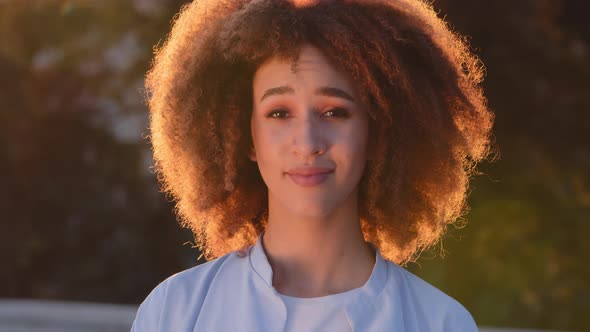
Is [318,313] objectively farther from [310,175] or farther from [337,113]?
[337,113]

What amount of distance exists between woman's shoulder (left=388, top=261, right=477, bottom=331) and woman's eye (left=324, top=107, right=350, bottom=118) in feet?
1.59

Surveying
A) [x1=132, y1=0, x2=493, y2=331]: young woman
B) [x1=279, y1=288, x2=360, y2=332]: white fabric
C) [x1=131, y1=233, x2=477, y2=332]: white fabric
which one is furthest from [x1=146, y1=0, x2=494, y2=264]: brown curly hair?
[x1=279, y1=288, x2=360, y2=332]: white fabric

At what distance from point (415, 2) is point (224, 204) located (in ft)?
2.78

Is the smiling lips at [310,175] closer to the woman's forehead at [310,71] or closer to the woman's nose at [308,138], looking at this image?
the woman's nose at [308,138]

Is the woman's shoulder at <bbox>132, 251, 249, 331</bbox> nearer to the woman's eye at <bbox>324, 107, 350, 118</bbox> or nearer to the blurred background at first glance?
the woman's eye at <bbox>324, 107, 350, 118</bbox>

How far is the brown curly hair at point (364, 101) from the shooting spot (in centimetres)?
295

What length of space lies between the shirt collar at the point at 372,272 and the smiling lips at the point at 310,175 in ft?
0.89

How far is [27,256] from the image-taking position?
8.41 metres

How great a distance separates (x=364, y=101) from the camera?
9.71 feet

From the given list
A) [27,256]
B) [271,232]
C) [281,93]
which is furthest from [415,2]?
[27,256]

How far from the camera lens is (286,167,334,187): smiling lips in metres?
2.89

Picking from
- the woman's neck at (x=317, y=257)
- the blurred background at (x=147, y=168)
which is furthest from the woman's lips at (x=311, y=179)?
the blurred background at (x=147, y=168)

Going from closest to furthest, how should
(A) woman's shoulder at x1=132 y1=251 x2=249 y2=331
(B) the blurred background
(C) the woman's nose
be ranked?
(C) the woman's nose
(A) woman's shoulder at x1=132 y1=251 x2=249 y2=331
(B) the blurred background


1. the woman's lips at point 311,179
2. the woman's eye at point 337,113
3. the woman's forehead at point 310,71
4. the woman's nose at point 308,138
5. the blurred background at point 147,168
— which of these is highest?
the woman's forehead at point 310,71
